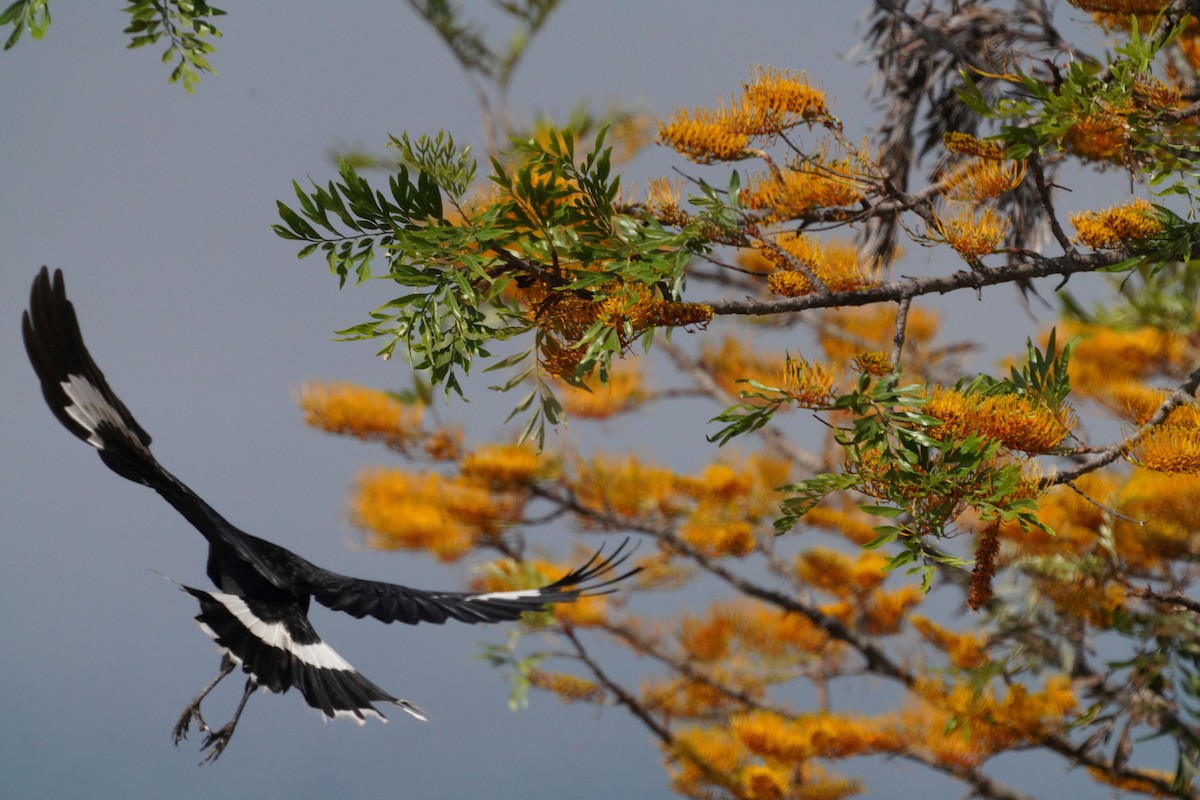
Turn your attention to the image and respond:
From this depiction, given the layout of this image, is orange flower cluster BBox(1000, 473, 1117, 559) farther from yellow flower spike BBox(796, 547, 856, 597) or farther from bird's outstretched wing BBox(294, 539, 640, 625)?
bird's outstretched wing BBox(294, 539, 640, 625)

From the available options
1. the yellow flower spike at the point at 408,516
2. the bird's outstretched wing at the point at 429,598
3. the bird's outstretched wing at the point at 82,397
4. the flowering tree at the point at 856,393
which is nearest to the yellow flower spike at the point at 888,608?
the flowering tree at the point at 856,393

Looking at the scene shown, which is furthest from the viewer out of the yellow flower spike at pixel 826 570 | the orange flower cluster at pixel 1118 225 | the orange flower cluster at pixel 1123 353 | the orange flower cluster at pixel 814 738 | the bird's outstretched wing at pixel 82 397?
the yellow flower spike at pixel 826 570

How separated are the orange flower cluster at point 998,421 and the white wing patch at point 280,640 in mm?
1023

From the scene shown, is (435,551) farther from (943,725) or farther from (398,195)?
(398,195)

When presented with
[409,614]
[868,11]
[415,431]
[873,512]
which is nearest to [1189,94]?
[868,11]

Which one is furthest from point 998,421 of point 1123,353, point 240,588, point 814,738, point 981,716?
point 1123,353

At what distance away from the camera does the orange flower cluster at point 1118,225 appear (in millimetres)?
1908

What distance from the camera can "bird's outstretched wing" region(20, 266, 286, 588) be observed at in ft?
5.76

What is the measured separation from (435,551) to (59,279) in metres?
2.75

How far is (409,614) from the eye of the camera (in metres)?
2.23

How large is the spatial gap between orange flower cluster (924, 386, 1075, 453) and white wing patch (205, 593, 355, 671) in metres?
1.02

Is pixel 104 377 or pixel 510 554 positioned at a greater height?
pixel 510 554

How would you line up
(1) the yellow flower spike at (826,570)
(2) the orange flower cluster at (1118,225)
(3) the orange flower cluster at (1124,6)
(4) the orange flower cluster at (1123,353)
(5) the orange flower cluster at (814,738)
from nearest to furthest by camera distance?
(2) the orange flower cluster at (1118,225), (3) the orange flower cluster at (1124,6), (5) the orange flower cluster at (814,738), (4) the orange flower cluster at (1123,353), (1) the yellow flower spike at (826,570)

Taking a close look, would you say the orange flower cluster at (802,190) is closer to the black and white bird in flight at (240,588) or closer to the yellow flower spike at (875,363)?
the yellow flower spike at (875,363)
